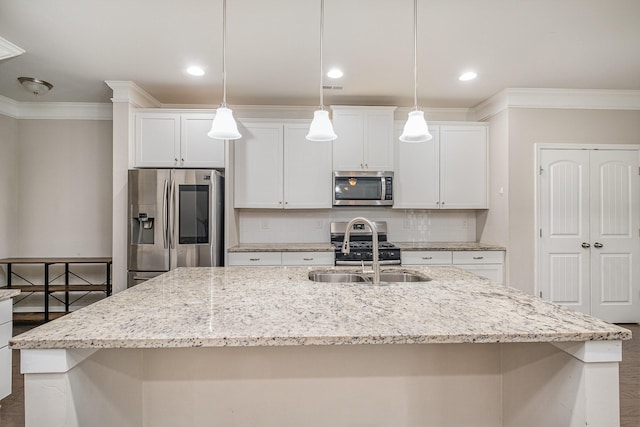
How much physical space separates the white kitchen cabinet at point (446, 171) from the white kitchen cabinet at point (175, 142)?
82.9 inches

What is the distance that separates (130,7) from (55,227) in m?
3.12

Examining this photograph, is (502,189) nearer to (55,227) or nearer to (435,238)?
(435,238)

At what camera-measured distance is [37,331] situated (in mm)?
1058

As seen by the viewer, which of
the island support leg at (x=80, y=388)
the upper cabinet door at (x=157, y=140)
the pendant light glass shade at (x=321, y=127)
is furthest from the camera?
the upper cabinet door at (x=157, y=140)

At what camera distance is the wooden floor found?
1996 mm

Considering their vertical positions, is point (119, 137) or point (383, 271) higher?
point (119, 137)

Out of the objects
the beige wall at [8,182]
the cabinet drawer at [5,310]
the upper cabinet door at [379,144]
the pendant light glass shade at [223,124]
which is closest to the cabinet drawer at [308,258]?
the upper cabinet door at [379,144]

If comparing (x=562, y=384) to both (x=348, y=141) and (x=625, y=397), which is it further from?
(x=348, y=141)

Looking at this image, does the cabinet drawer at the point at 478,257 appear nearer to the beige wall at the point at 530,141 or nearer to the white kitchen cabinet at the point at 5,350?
the beige wall at the point at 530,141

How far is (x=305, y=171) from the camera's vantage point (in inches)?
149

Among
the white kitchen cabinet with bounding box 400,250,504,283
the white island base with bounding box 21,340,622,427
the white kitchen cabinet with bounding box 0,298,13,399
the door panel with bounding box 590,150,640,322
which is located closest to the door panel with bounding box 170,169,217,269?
the white kitchen cabinet with bounding box 0,298,13,399

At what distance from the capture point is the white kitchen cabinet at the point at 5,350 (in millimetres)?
2062

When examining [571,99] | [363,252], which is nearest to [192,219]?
[363,252]

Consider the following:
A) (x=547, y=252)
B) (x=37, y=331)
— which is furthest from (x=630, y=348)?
(x=37, y=331)
